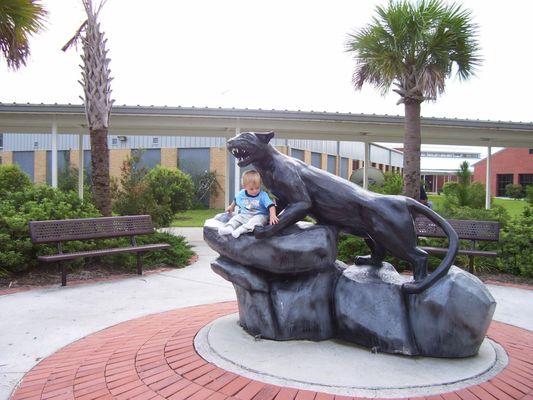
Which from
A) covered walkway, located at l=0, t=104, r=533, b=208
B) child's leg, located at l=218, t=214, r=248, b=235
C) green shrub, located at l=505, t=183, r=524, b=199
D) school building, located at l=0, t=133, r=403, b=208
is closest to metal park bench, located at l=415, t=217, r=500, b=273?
child's leg, located at l=218, t=214, r=248, b=235

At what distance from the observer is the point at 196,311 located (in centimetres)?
528

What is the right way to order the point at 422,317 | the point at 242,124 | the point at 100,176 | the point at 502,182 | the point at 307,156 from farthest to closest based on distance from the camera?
the point at 502,182 < the point at 307,156 < the point at 242,124 < the point at 100,176 < the point at 422,317

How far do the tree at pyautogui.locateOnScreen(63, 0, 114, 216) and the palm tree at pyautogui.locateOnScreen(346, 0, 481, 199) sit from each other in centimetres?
634

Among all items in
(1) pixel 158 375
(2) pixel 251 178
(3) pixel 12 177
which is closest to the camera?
(1) pixel 158 375

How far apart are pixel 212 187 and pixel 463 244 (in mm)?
23454

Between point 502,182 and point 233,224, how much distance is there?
54339 millimetres

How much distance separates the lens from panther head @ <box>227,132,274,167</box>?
13.0 feet

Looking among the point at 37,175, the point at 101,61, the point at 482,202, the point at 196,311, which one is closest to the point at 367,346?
the point at 196,311

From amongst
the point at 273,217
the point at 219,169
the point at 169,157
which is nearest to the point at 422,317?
the point at 273,217

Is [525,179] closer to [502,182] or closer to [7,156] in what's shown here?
[502,182]

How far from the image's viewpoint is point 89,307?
5.60m

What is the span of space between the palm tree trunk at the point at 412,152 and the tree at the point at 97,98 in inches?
270

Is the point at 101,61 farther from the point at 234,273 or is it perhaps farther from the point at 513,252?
the point at 513,252

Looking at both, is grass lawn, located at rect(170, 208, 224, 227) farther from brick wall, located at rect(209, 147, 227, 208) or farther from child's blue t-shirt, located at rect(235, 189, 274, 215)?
child's blue t-shirt, located at rect(235, 189, 274, 215)
